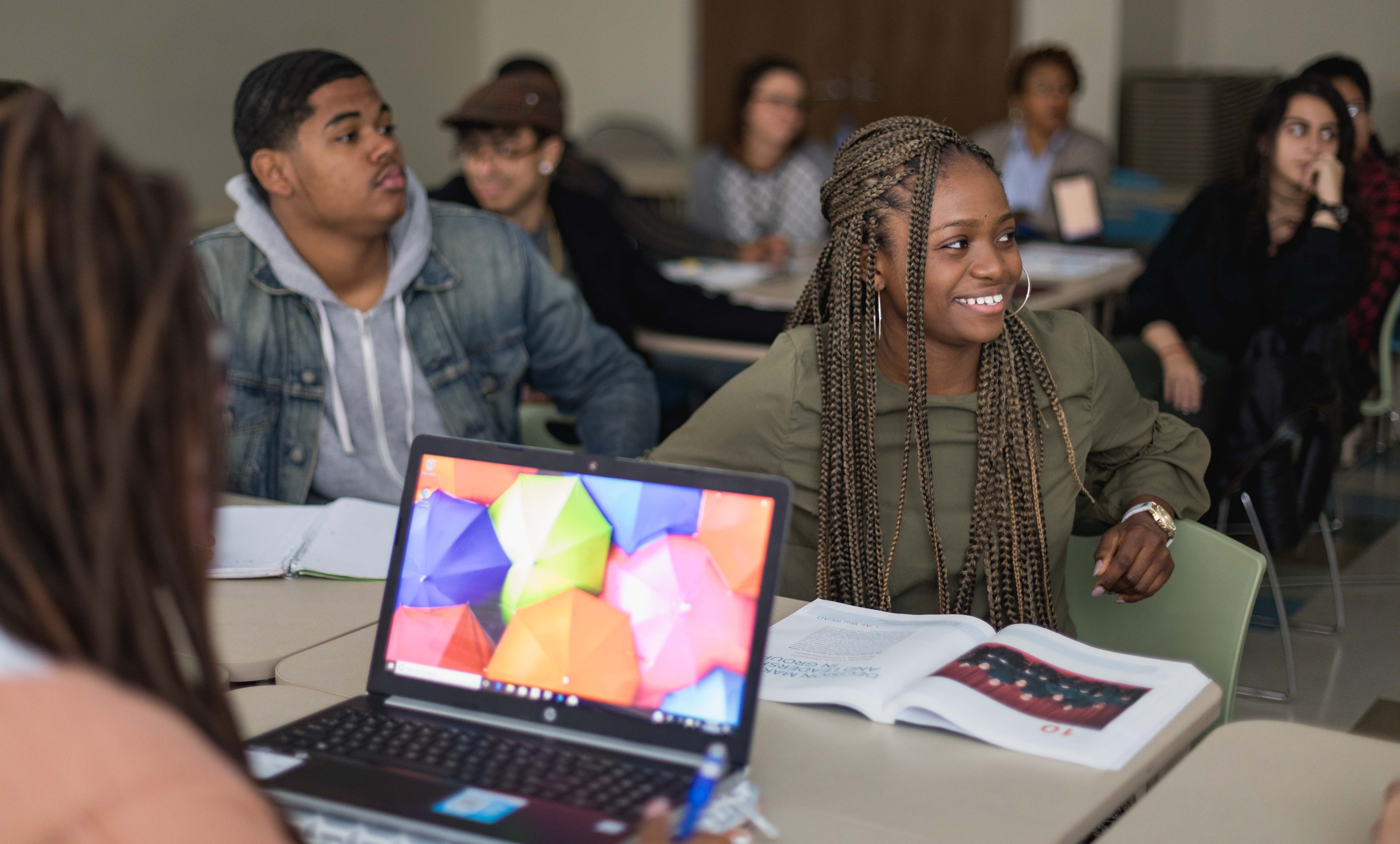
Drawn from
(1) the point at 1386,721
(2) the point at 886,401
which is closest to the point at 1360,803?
A: (2) the point at 886,401

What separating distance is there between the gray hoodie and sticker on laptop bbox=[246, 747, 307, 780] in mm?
1129

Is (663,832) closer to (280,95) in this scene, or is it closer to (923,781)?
(923,781)

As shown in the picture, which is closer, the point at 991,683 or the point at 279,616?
the point at 991,683

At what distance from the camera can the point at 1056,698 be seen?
124 cm

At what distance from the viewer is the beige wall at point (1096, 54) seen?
21.8 feet

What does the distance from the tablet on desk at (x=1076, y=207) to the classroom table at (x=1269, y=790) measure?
3.62m

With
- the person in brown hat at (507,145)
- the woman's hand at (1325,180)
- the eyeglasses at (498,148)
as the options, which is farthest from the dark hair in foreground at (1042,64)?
the eyeglasses at (498,148)

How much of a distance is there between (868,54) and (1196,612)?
21.2ft

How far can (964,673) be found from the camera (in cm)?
127

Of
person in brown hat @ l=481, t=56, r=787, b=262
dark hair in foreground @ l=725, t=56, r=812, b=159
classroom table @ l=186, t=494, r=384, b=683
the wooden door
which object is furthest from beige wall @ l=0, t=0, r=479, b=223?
classroom table @ l=186, t=494, r=384, b=683

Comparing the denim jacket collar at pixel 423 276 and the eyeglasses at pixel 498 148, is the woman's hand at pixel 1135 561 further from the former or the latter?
the eyeglasses at pixel 498 148

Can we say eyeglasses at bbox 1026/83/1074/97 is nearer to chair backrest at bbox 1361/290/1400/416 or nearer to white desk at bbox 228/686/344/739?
chair backrest at bbox 1361/290/1400/416

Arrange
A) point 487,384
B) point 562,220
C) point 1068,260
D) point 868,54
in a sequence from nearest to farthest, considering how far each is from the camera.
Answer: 1. point 487,384
2. point 562,220
3. point 1068,260
4. point 868,54

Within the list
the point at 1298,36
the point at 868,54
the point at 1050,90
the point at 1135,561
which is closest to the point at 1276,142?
the point at 1050,90
